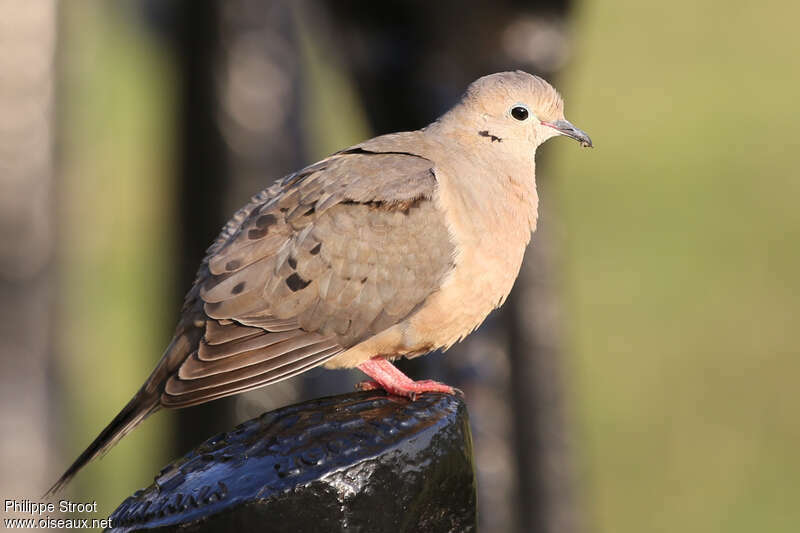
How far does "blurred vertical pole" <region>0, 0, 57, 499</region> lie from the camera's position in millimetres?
7117

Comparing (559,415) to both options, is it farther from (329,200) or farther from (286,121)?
(329,200)

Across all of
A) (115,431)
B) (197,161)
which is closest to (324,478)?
(115,431)

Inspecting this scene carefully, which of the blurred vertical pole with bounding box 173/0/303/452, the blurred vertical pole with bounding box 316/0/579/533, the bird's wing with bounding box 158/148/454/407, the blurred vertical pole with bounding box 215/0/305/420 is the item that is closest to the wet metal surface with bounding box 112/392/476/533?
the bird's wing with bounding box 158/148/454/407

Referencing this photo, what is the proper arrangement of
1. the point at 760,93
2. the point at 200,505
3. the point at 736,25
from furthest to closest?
the point at 736,25, the point at 760,93, the point at 200,505

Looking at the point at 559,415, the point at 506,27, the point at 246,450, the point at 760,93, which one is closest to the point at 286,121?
the point at 506,27

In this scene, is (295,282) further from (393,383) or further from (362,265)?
(393,383)

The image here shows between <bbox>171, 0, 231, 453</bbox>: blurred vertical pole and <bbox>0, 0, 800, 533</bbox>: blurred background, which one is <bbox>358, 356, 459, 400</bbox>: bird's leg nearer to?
<bbox>0, 0, 800, 533</bbox>: blurred background

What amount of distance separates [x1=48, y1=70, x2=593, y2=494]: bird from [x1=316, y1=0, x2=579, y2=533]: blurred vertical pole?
9.59ft

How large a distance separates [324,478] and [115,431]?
4.08 feet

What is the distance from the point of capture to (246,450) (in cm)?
308

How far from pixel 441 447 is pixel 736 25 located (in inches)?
833

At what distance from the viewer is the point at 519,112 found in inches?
176

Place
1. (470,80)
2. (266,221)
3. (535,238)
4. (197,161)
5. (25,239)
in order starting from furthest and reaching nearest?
(197,161), (535,238), (470,80), (25,239), (266,221)

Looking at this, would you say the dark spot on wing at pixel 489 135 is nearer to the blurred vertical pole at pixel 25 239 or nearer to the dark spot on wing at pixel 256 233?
the dark spot on wing at pixel 256 233
